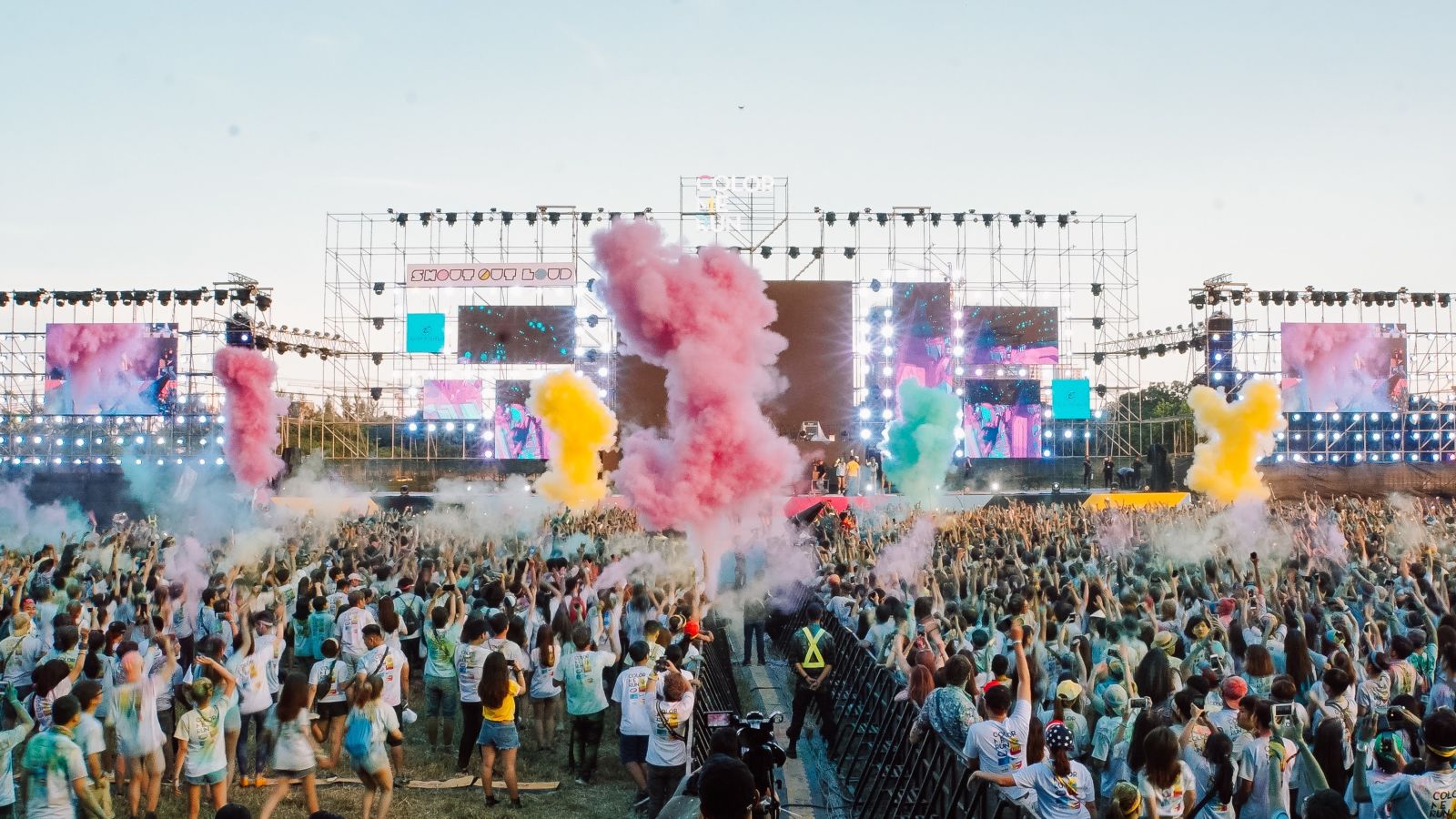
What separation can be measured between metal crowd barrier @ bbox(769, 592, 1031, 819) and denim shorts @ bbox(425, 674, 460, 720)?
3.46m

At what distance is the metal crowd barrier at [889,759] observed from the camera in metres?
6.30

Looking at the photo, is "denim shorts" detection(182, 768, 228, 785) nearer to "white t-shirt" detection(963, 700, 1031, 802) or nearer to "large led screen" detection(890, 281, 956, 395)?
"white t-shirt" detection(963, 700, 1031, 802)

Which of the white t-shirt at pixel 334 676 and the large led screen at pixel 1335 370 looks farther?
the large led screen at pixel 1335 370

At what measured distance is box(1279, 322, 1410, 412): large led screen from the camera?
37.5 meters

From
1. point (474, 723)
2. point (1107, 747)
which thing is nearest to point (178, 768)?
point (474, 723)

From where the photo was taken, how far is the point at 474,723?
9375mm

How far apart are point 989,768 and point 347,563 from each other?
931cm

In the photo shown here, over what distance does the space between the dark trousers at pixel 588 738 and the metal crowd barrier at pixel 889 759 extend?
82.7 inches

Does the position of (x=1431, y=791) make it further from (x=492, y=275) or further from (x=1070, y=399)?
(x=492, y=275)

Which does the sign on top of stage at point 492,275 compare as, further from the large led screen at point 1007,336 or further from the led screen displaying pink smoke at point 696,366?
the led screen displaying pink smoke at point 696,366

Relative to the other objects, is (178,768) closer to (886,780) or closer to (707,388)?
(886,780)

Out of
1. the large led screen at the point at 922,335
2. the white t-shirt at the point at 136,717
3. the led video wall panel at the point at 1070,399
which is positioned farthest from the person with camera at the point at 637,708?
the led video wall panel at the point at 1070,399

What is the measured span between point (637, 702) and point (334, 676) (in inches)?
95.6

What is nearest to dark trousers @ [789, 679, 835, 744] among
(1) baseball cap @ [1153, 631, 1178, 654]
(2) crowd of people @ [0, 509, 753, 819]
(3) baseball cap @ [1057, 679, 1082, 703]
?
(2) crowd of people @ [0, 509, 753, 819]
